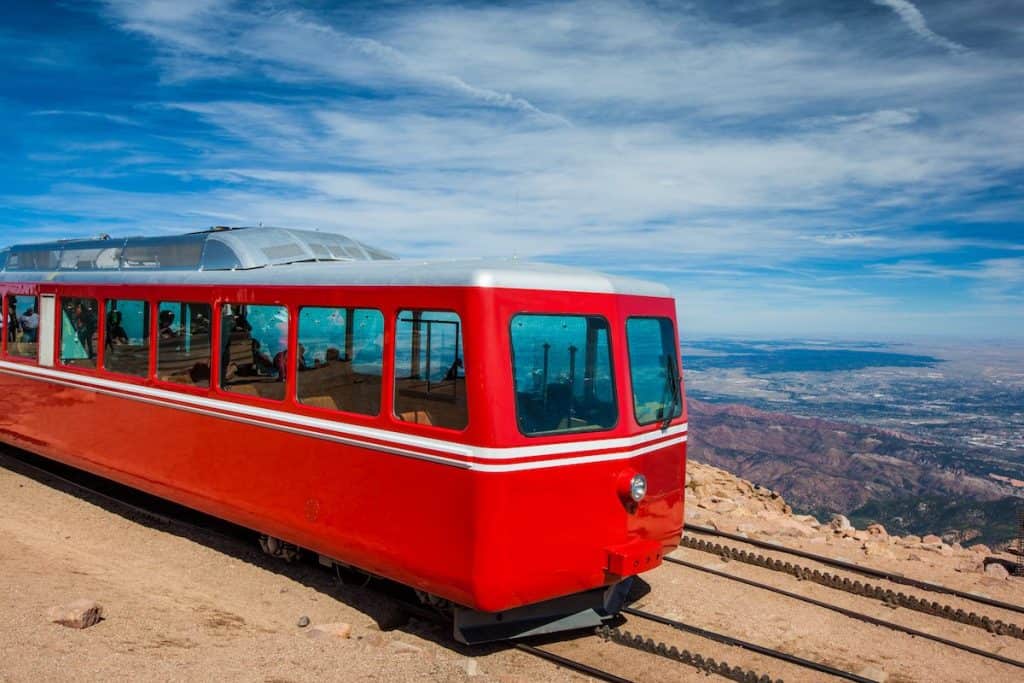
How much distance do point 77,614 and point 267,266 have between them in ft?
11.7

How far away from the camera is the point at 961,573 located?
33.7ft

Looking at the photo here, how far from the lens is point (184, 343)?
8.35 m

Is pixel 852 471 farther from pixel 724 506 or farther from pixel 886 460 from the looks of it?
pixel 724 506

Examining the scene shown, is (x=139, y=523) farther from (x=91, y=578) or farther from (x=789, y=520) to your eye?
(x=789, y=520)

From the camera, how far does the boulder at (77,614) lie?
247 inches

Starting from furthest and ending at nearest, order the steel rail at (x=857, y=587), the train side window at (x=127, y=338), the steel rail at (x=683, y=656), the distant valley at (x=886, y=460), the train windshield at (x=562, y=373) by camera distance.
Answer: the distant valley at (x=886, y=460) → the train side window at (x=127, y=338) → the steel rail at (x=857, y=587) → the steel rail at (x=683, y=656) → the train windshield at (x=562, y=373)

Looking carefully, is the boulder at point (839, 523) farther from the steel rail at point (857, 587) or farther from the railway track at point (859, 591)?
the steel rail at point (857, 587)

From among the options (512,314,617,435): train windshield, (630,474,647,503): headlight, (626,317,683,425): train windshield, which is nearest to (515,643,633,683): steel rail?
(630,474,647,503): headlight

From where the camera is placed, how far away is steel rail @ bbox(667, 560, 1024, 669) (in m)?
7.12

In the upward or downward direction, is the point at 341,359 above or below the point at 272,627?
above

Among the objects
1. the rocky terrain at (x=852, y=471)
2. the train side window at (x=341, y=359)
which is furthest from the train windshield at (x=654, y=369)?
the rocky terrain at (x=852, y=471)

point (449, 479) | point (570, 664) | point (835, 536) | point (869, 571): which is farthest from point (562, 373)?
point (835, 536)

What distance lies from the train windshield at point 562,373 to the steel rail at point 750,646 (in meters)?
2.22

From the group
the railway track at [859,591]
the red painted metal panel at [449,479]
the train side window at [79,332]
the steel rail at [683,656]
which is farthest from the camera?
the train side window at [79,332]
